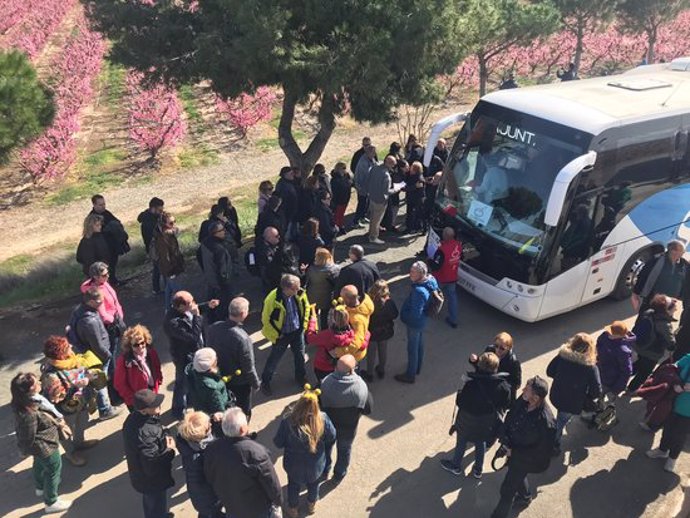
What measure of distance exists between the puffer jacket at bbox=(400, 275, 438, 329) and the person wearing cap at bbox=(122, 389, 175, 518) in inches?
127

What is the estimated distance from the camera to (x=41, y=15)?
3234 cm

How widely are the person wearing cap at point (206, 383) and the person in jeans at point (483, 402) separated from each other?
2288mm

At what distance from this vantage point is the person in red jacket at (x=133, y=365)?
230 inches

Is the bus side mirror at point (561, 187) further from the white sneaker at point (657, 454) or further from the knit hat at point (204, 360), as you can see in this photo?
the knit hat at point (204, 360)

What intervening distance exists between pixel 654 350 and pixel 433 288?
2.65 m

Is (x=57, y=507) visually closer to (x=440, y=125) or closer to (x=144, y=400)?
(x=144, y=400)

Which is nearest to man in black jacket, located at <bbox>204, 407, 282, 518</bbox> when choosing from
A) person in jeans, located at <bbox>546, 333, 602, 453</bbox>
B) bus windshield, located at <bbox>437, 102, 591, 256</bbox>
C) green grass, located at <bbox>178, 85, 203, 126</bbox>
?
person in jeans, located at <bbox>546, 333, 602, 453</bbox>

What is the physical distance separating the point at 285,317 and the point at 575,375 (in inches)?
124

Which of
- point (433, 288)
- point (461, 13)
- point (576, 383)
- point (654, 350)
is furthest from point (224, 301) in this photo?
point (461, 13)

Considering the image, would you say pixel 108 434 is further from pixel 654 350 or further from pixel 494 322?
pixel 654 350

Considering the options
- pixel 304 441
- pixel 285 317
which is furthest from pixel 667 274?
pixel 304 441

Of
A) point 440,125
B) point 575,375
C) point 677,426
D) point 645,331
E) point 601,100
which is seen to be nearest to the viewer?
point 575,375

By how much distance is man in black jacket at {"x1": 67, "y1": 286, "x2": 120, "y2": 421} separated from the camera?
21.2 ft

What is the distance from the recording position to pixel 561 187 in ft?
24.2
